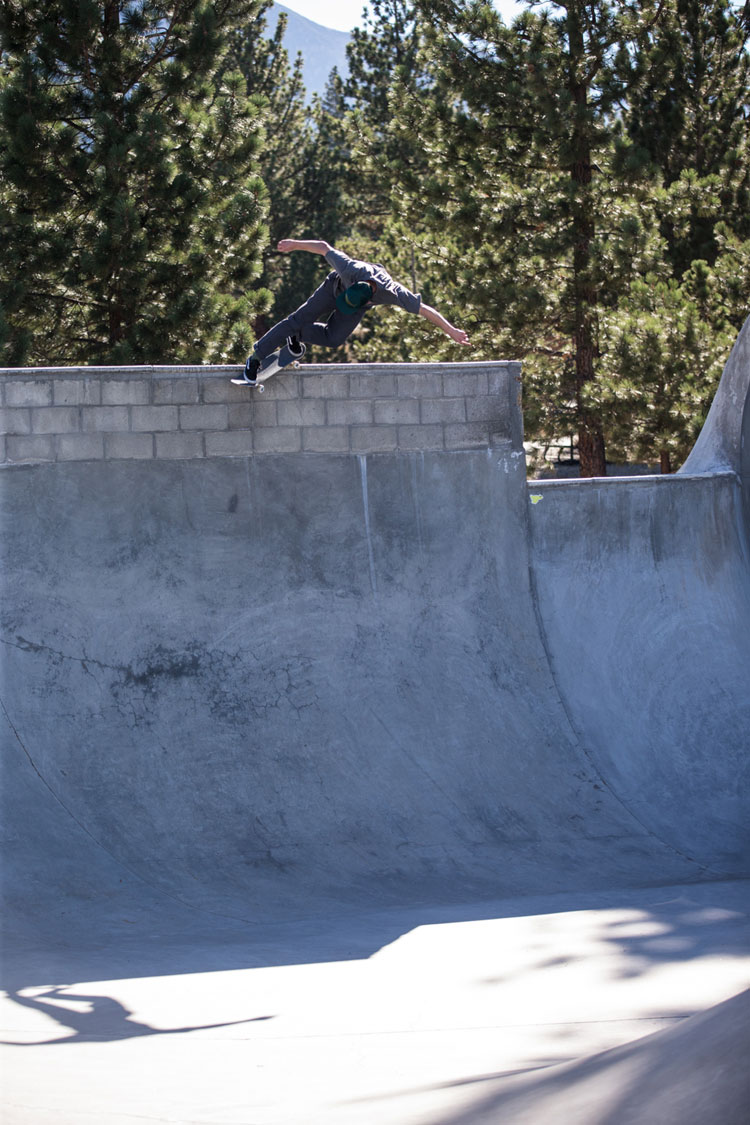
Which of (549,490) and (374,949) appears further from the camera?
(549,490)

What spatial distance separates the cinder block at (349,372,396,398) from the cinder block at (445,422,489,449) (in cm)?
Answer: 50

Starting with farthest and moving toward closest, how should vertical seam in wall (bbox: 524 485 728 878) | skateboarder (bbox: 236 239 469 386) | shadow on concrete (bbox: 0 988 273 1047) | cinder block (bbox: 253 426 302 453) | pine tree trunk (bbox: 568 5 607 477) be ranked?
pine tree trunk (bbox: 568 5 607 477) → cinder block (bbox: 253 426 302 453) → skateboarder (bbox: 236 239 469 386) → vertical seam in wall (bbox: 524 485 728 878) → shadow on concrete (bbox: 0 988 273 1047)

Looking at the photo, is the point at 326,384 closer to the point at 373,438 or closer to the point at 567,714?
the point at 373,438

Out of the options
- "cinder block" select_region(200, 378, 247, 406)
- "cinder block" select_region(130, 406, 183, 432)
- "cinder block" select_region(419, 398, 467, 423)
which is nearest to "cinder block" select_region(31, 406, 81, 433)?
"cinder block" select_region(130, 406, 183, 432)

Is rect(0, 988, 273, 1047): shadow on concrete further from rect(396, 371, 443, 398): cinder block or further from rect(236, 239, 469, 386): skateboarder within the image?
rect(396, 371, 443, 398): cinder block

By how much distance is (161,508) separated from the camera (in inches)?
252

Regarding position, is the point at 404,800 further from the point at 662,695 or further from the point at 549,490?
the point at 549,490

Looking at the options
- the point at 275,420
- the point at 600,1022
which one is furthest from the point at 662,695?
the point at 600,1022

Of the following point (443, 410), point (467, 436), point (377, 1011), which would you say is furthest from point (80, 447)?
point (377, 1011)

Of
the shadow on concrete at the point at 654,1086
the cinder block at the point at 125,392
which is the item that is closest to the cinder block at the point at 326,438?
the cinder block at the point at 125,392

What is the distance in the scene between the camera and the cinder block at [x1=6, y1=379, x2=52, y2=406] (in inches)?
246

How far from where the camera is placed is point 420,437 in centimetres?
711

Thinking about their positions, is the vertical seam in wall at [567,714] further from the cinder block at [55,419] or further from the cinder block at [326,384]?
the cinder block at [55,419]

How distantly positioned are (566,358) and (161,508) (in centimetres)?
1240
